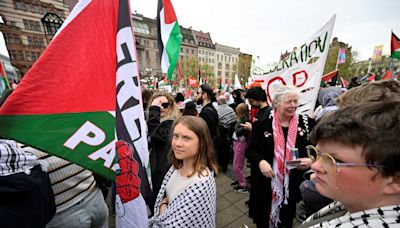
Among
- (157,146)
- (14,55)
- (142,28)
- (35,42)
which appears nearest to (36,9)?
(35,42)

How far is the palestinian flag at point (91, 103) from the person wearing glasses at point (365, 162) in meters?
1.07

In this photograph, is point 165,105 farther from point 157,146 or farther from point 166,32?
point 166,32

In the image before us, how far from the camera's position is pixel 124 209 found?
46.8 inches

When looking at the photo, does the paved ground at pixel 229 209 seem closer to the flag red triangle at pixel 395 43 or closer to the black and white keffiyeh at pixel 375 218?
the black and white keffiyeh at pixel 375 218

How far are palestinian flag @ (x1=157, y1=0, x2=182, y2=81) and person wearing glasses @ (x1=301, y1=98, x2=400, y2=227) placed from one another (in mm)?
2818

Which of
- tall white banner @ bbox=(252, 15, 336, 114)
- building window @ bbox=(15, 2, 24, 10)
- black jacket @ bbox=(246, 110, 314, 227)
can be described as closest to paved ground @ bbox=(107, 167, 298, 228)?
black jacket @ bbox=(246, 110, 314, 227)

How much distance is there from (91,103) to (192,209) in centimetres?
99

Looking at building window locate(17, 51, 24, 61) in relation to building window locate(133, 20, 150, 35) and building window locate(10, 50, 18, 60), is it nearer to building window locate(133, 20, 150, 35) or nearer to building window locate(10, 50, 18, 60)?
building window locate(10, 50, 18, 60)

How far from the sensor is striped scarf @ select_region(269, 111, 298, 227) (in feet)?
6.32

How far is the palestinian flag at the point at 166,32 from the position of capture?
3156 mm

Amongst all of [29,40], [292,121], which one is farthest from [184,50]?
[292,121]

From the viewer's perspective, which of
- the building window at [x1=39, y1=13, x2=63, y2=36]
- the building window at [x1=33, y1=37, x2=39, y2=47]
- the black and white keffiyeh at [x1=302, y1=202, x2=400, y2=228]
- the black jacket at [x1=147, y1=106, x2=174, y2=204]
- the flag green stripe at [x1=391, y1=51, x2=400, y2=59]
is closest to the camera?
the black and white keffiyeh at [x1=302, y1=202, x2=400, y2=228]

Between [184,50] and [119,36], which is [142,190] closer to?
[119,36]

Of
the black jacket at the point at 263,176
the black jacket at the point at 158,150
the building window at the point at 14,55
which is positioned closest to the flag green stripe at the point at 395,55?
the black jacket at the point at 263,176
